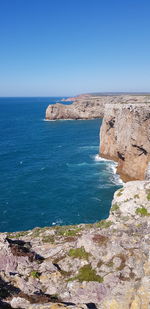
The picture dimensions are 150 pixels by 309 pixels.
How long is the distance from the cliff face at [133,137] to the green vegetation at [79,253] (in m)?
39.5

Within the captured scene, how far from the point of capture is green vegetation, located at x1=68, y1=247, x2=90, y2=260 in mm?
15259

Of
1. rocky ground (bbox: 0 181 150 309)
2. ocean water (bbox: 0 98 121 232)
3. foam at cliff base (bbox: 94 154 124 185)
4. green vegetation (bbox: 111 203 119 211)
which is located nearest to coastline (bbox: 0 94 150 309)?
rocky ground (bbox: 0 181 150 309)

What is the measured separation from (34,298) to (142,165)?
45.9 meters

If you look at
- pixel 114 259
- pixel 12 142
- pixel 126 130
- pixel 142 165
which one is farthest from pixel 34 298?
pixel 12 142

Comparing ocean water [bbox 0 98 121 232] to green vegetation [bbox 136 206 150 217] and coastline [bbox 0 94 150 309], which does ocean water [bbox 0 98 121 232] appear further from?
coastline [bbox 0 94 150 309]

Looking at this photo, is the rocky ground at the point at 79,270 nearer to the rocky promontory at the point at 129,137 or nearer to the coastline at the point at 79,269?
the coastline at the point at 79,269

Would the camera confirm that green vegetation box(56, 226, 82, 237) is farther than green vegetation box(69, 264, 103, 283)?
Yes

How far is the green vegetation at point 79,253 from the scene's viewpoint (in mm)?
15259

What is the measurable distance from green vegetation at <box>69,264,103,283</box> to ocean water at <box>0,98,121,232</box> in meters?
26.1

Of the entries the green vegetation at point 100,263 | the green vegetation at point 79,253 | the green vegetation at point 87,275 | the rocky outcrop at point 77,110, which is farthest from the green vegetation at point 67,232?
the rocky outcrop at point 77,110

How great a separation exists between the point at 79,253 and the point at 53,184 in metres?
40.7

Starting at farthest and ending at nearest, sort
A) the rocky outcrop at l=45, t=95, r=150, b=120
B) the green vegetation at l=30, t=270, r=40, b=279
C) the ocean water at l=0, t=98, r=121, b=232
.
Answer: the rocky outcrop at l=45, t=95, r=150, b=120
the ocean water at l=0, t=98, r=121, b=232
the green vegetation at l=30, t=270, r=40, b=279

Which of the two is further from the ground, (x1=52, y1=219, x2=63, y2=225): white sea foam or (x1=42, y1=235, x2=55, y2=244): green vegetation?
(x1=42, y1=235, x2=55, y2=244): green vegetation

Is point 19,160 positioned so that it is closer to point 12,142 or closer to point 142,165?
point 12,142
